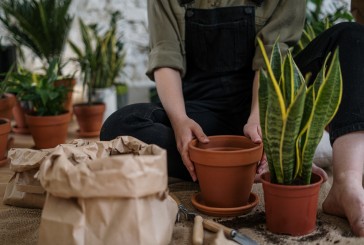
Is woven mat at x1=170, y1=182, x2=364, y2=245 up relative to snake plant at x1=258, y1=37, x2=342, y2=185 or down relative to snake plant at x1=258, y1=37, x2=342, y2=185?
down

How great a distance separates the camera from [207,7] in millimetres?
1630

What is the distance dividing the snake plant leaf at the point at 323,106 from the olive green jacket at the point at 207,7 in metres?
0.46

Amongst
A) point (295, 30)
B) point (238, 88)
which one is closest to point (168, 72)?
point (238, 88)

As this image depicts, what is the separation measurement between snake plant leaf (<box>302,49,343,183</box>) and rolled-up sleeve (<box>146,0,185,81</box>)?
585mm

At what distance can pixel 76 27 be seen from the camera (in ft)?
12.8

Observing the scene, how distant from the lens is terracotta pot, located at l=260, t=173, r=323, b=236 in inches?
45.8

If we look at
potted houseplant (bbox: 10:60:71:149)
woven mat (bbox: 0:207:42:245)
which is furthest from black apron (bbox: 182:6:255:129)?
potted houseplant (bbox: 10:60:71:149)

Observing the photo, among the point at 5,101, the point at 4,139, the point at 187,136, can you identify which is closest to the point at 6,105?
the point at 5,101

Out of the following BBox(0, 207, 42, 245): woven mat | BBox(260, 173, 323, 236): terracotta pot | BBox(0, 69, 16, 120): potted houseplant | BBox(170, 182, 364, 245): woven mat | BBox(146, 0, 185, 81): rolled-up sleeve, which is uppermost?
BBox(146, 0, 185, 81): rolled-up sleeve

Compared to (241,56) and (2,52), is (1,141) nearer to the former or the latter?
(241,56)

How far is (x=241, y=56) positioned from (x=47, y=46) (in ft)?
4.81

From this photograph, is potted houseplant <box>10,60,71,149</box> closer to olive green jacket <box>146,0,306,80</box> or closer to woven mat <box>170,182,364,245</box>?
olive green jacket <box>146,0,306,80</box>

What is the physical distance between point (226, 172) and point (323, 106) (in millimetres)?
315

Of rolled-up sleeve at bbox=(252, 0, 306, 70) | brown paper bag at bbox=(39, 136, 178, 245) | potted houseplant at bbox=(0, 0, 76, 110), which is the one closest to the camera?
brown paper bag at bbox=(39, 136, 178, 245)
